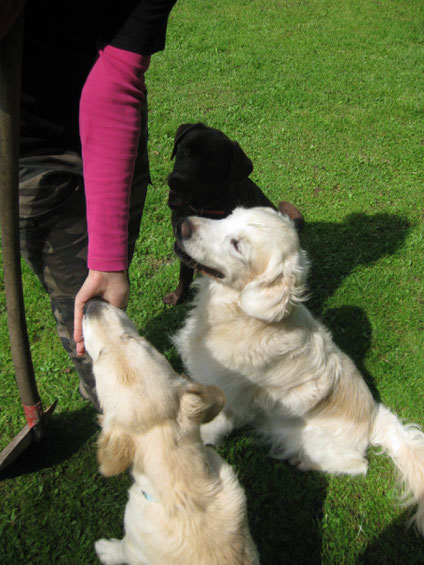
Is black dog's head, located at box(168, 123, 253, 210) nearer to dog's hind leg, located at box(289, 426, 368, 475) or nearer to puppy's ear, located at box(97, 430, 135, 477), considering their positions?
dog's hind leg, located at box(289, 426, 368, 475)

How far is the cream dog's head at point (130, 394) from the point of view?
1.57 metres

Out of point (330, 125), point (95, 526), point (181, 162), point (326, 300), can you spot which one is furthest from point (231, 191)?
point (330, 125)

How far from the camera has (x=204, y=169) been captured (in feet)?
11.3

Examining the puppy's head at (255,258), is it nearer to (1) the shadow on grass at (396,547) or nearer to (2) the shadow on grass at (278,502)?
(2) the shadow on grass at (278,502)

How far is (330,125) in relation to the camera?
19.2 feet

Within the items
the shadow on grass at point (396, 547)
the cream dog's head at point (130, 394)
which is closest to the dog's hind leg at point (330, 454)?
the shadow on grass at point (396, 547)

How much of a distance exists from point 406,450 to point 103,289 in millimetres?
2056

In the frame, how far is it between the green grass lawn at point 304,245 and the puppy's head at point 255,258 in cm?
107

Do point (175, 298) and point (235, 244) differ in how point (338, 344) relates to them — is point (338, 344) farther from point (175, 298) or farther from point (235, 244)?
point (235, 244)

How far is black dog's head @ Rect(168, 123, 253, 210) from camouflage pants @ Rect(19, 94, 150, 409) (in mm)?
1251

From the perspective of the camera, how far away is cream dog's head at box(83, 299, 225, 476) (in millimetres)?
1565

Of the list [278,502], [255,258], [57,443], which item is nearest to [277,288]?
[255,258]

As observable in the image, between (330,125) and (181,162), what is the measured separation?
129 inches

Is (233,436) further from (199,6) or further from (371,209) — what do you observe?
(199,6)
